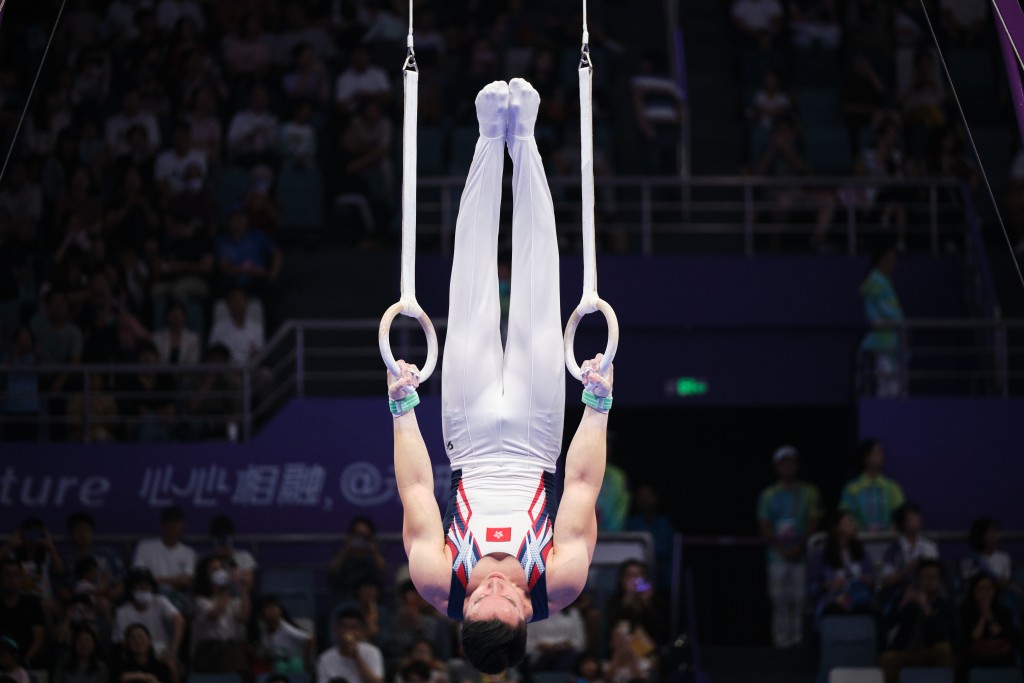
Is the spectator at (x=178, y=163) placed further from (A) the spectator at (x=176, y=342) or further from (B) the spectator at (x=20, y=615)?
(B) the spectator at (x=20, y=615)

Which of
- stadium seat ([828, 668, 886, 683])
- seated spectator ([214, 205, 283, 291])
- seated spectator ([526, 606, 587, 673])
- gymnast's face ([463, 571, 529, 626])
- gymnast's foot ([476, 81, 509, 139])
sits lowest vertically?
stadium seat ([828, 668, 886, 683])

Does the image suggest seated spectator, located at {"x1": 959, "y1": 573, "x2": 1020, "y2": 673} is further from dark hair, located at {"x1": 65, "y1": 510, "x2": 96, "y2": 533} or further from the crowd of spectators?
dark hair, located at {"x1": 65, "y1": 510, "x2": 96, "y2": 533}

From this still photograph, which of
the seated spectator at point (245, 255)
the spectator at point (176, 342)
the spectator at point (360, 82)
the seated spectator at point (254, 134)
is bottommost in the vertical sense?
the spectator at point (176, 342)

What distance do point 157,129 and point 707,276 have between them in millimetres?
4773

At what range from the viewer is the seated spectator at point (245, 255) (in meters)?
12.7

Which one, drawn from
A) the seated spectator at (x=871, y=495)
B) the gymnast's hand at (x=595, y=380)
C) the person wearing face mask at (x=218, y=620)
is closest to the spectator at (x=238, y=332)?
the person wearing face mask at (x=218, y=620)

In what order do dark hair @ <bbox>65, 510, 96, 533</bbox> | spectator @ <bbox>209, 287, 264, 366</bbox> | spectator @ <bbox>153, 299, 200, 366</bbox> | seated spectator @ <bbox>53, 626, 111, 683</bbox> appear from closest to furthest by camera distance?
seated spectator @ <bbox>53, 626, 111, 683</bbox> → dark hair @ <bbox>65, 510, 96, 533</bbox> → spectator @ <bbox>153, 299, 200, 366</bbox> → spectator @ <bbox>209, 287, 264, 366</bbox>

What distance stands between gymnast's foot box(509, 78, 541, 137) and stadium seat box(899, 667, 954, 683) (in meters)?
4.48

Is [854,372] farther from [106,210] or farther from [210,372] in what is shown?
[106,210]

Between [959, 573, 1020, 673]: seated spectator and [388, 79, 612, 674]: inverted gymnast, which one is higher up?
[388, 79, 612, 674]: inverted gymnast

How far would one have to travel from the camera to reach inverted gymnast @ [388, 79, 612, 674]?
6.77 meters

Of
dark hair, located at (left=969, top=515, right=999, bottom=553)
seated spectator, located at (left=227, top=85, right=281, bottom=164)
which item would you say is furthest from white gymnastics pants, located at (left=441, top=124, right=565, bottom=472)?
seated spectator, located at (left=227, top=85, right=281, bottom=164)

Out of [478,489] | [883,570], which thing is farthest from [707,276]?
[478,489]

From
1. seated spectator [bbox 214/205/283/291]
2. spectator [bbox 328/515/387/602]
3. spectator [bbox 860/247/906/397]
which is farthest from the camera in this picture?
seated spectator [bbox 214/205/283/291]
